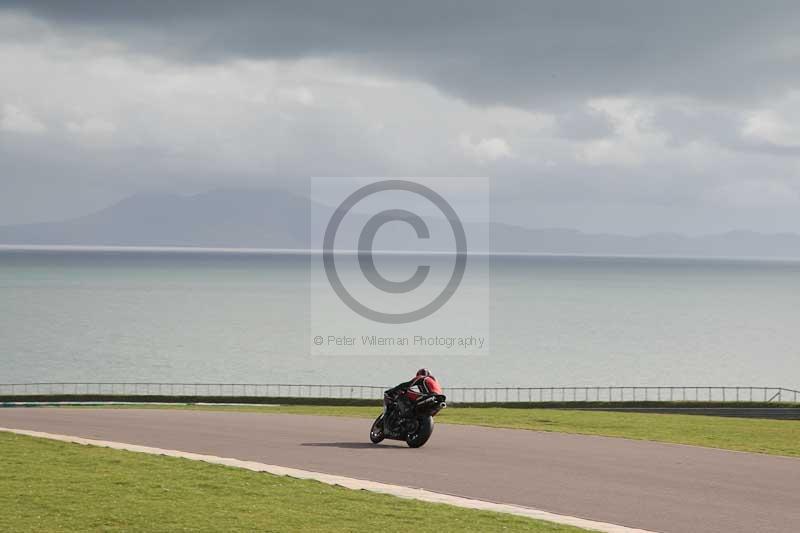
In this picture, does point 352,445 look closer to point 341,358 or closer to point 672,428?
point 672,428

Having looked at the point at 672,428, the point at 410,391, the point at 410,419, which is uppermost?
the point at 410,391

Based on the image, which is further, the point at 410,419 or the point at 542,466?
the point at 410,419

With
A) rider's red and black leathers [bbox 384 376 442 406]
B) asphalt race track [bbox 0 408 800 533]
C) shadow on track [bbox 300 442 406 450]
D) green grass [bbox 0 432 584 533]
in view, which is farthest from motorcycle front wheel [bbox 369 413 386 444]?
green grass [bbox 0 432 584 533]

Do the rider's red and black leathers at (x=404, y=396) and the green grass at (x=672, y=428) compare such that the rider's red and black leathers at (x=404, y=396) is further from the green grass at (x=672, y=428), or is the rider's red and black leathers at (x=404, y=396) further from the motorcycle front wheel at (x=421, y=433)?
the green grass at (x=672, y=428)

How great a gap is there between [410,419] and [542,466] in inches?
170

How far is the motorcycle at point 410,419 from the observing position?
2391cm

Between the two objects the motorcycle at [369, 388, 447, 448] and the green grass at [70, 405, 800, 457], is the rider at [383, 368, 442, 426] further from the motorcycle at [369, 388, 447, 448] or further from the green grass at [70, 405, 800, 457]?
the green grass at [70, 405, 800, 457]

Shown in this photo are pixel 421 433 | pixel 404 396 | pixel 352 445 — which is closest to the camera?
pixel 421 433

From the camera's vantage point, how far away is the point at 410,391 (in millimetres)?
24109

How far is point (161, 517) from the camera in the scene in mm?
14242

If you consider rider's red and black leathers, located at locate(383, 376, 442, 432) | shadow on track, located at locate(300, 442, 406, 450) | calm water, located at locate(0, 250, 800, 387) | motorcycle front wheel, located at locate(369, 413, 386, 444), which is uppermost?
rider's red and black leathers, located at locate(383, 376, 442, 432)

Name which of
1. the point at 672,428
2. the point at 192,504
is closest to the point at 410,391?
the point at 192,504

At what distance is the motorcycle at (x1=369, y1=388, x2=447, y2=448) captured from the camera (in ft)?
78.4

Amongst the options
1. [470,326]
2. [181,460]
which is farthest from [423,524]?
[470,326]
